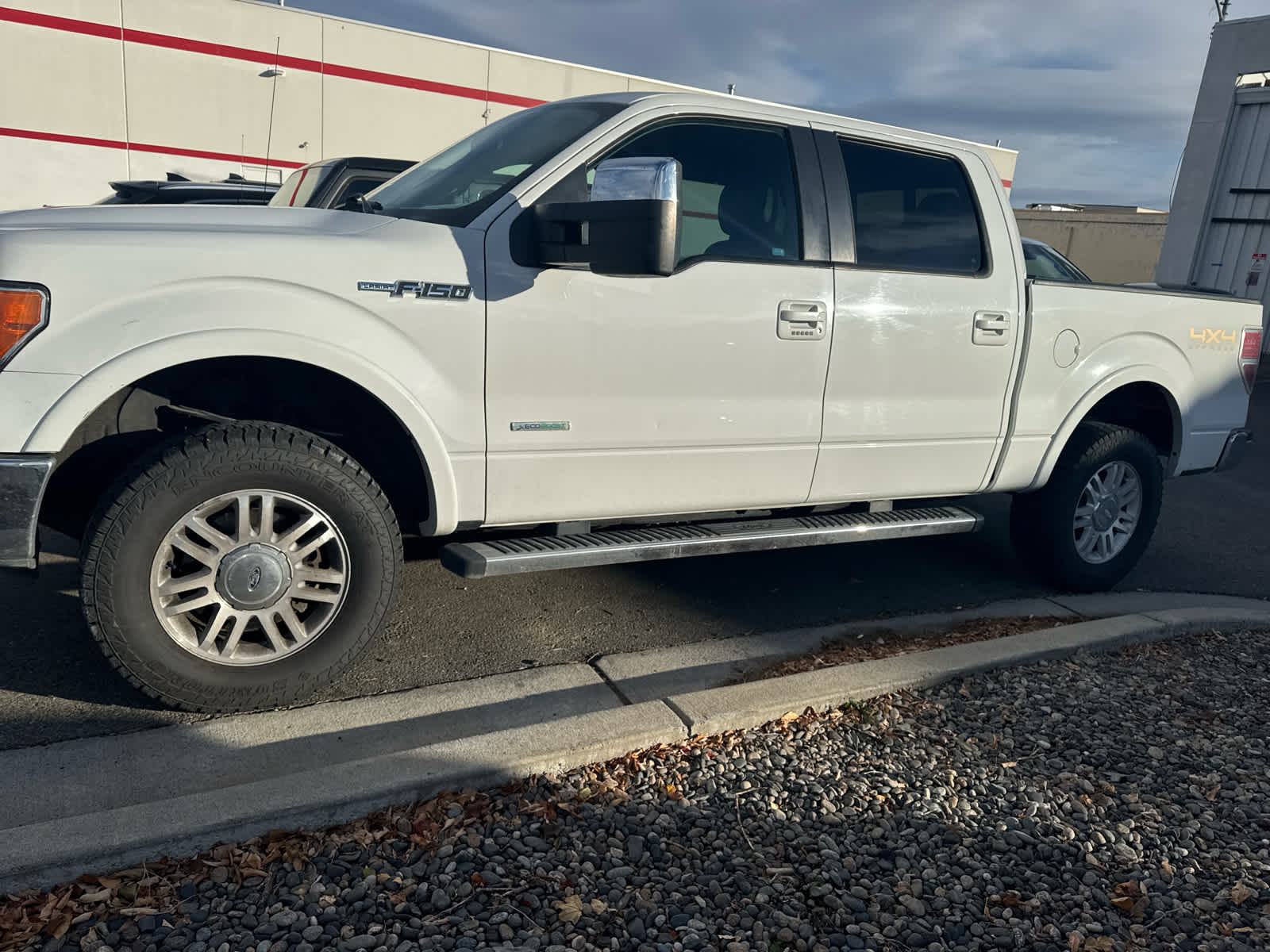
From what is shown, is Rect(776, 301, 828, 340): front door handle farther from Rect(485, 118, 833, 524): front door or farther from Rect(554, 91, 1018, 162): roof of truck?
Rect(554, 91, 1018, 162): roof of truck

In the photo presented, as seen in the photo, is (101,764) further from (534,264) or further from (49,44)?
(49,44)

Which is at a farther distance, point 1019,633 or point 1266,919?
point 1019,633

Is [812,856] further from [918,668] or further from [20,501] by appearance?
[20,501]

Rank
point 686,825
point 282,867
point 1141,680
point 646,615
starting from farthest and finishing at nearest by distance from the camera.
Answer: point 646,615 → point 1141,680 → point 686,825 → point 282,867

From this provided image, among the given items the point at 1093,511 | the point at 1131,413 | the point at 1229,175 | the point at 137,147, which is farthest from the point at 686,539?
the point at 1229,175

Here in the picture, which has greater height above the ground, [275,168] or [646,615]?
[275,168]

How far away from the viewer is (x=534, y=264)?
3.18 m

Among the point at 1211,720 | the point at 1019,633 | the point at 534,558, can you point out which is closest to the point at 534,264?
the point at 534,558

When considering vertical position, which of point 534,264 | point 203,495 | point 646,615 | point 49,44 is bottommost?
point 646,615

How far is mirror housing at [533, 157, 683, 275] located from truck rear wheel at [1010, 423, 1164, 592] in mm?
2675

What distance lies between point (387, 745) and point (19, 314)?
5.13ft

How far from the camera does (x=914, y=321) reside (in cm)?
400

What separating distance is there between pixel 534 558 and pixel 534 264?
0.99m

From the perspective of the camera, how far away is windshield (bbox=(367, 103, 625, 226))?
131 inches
